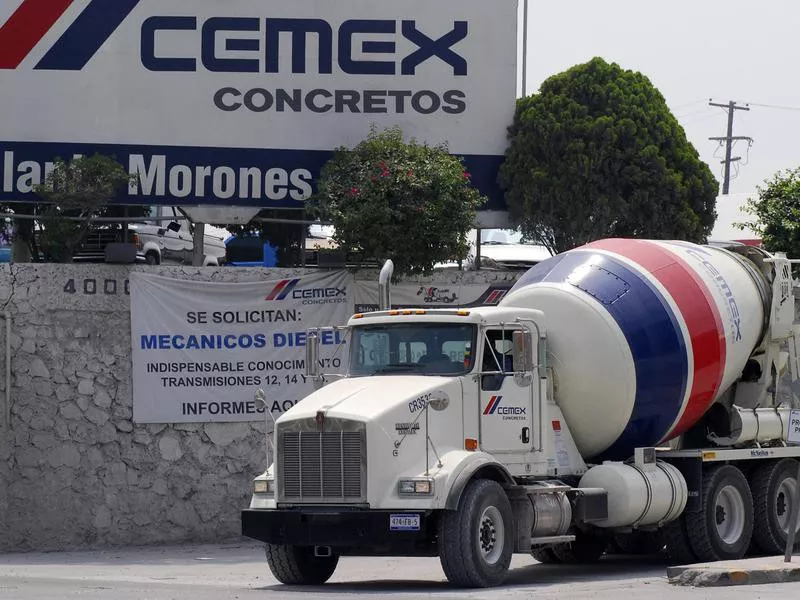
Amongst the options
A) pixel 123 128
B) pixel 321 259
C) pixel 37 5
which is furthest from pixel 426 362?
pixel 37 5

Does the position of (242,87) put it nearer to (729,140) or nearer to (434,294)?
(434,294)

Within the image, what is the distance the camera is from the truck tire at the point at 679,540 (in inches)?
647

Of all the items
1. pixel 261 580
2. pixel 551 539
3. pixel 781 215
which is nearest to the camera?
pixel 551 539

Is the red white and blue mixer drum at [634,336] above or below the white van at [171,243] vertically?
below

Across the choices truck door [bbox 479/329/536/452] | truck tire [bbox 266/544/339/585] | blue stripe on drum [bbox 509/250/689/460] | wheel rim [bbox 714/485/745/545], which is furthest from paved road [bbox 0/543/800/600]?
blue stripe on drum [bbox 509/250/689/460]

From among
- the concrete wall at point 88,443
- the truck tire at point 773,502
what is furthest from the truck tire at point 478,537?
the concrete wall at point 88,443

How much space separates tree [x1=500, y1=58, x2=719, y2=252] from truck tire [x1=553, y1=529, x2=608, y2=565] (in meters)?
5.36

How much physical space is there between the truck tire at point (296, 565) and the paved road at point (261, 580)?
0.17 meters

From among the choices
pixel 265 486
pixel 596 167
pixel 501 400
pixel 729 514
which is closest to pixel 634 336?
pixel 501 400

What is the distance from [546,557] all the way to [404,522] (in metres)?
4.97

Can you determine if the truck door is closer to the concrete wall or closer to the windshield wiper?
the windshield wiper

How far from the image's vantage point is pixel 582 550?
17438 mm

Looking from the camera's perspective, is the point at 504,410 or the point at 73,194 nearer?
the point at 504,410

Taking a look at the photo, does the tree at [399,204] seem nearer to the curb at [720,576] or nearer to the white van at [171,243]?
the curb at [720,576]
